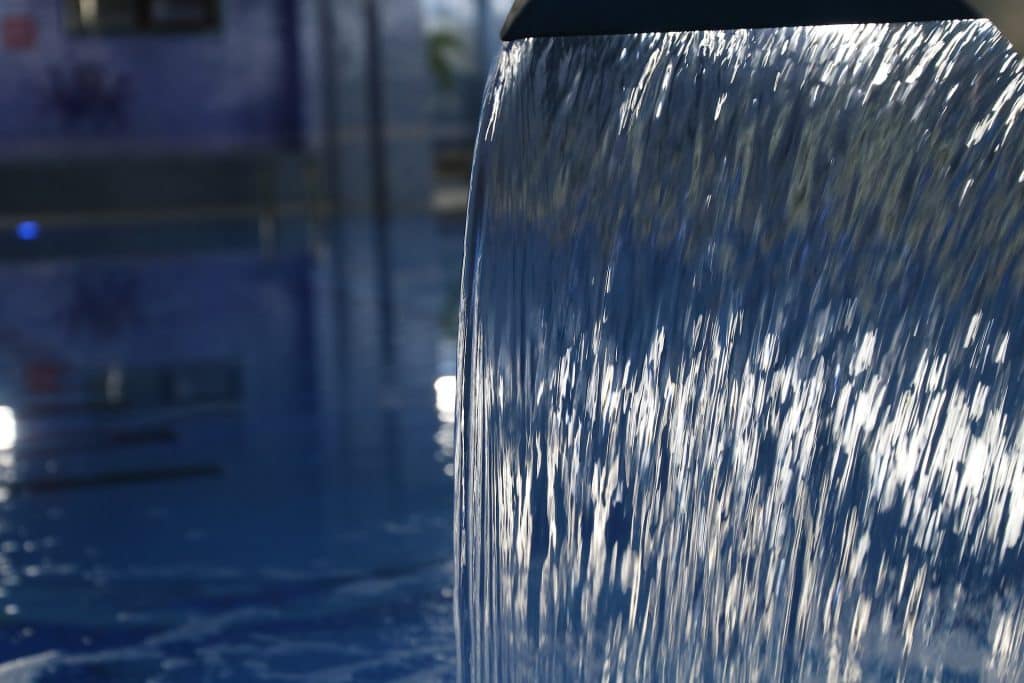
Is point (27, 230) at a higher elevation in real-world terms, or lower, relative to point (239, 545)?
lower

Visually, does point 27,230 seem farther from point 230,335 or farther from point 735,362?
point 735,362

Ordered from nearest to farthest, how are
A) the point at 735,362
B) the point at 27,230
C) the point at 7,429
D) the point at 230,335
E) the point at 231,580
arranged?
the point at 735,362
the point at 231,580
the point at 7,429
the point at 230,335
the point at 27,230

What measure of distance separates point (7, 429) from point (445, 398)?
1.23 metres

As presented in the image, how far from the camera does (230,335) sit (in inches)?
238

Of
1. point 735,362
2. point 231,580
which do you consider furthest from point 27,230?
point 735,362

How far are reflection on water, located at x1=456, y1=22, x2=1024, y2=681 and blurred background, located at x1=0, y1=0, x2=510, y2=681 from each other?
0.74m

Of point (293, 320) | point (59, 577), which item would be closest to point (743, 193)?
point (59, 577)

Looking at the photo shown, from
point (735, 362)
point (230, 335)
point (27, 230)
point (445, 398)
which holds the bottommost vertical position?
point (27, 230)

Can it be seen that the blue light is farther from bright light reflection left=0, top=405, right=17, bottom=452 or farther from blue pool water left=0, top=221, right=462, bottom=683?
blue pool water left=0, top=221, right=462, bottom=683

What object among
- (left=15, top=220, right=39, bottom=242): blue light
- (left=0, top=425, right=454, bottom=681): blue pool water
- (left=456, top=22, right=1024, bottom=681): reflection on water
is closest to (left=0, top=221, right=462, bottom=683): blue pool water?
(left=0, top=425, right=454, bottom=681): blue pool water

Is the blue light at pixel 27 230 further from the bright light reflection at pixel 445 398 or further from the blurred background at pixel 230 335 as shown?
the bright light reflection at pixel 445 398

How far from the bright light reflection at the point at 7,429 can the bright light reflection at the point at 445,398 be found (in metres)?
1.14

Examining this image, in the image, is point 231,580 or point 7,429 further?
point 7,429

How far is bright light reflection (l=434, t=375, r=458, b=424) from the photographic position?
167 inches
